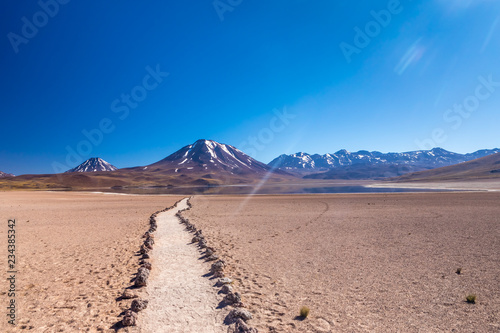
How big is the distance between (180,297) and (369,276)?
291 inches

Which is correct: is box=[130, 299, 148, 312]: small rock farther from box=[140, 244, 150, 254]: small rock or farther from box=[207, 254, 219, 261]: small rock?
box=[140, 244, 150, 254]: small rock

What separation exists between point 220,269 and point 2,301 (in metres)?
7.43

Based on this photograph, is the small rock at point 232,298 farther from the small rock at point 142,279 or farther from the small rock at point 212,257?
the small rock at point 212,257

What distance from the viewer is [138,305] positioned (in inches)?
307

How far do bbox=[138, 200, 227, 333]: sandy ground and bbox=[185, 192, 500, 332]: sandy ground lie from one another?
4.14 ft

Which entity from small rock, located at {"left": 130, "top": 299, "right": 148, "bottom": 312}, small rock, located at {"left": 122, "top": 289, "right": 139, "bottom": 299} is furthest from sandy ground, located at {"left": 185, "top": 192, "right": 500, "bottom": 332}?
small rock, located at {"left": 122, "top": 289, "right": 139, "bottom": 299}

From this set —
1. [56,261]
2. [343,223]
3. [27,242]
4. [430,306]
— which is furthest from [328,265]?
[27,242]

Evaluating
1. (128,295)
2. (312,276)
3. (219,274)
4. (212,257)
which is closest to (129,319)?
(128,295)

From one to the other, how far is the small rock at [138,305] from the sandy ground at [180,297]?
6.5 inches

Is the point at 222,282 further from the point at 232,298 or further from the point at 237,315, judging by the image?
the point at 237,315

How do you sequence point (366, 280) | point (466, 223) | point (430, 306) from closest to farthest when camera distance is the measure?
point (430, 306), point (366, 280), point (466, 223)

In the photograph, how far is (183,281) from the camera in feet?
33.5

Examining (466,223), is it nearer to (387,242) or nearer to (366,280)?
(387,242)

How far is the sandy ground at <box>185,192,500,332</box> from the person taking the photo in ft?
23.3
